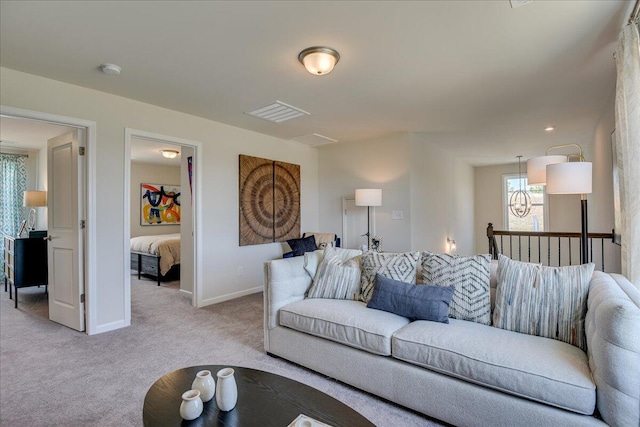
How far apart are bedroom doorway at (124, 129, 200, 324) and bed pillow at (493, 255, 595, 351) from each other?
346cm

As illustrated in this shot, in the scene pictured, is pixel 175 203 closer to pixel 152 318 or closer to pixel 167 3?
pixel 152 318

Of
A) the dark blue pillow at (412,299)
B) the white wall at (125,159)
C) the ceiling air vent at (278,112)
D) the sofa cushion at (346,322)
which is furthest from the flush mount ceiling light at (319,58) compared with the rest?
the white wall at (125,159)

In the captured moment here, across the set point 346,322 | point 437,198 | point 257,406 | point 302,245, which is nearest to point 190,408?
point 257,406

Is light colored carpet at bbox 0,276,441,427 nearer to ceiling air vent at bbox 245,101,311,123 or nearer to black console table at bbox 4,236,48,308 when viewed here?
black console table at bbox 4,236,48,308

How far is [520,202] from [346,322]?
25.0 feet

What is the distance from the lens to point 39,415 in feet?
6.21

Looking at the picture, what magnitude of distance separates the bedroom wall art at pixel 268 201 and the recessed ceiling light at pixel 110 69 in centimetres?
200

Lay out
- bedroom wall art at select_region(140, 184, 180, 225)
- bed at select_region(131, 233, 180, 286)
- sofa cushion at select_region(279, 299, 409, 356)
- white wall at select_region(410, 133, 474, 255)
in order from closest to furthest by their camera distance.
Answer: sofa cushion at select_region(279, 299, 409, 356) < white wall at select_region(410, 133, 474, 255) < bed at select_region(131, 233, 180, 286) < bedroom wall art at select_region(140, 184, 180, 225)

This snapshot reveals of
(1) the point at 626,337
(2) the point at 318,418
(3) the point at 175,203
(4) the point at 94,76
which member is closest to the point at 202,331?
(2) the point at 318,418

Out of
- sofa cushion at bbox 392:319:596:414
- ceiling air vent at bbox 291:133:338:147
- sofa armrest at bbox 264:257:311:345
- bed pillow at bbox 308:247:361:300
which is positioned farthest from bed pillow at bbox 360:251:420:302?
ceiling air vent at bbox 291:133:338:147

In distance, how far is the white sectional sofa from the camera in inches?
52.6

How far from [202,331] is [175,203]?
5742mm

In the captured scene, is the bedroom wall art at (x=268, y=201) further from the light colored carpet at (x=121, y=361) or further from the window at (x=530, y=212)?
the window at (x=530, y=212)

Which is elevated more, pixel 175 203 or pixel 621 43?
pixel 621 43
